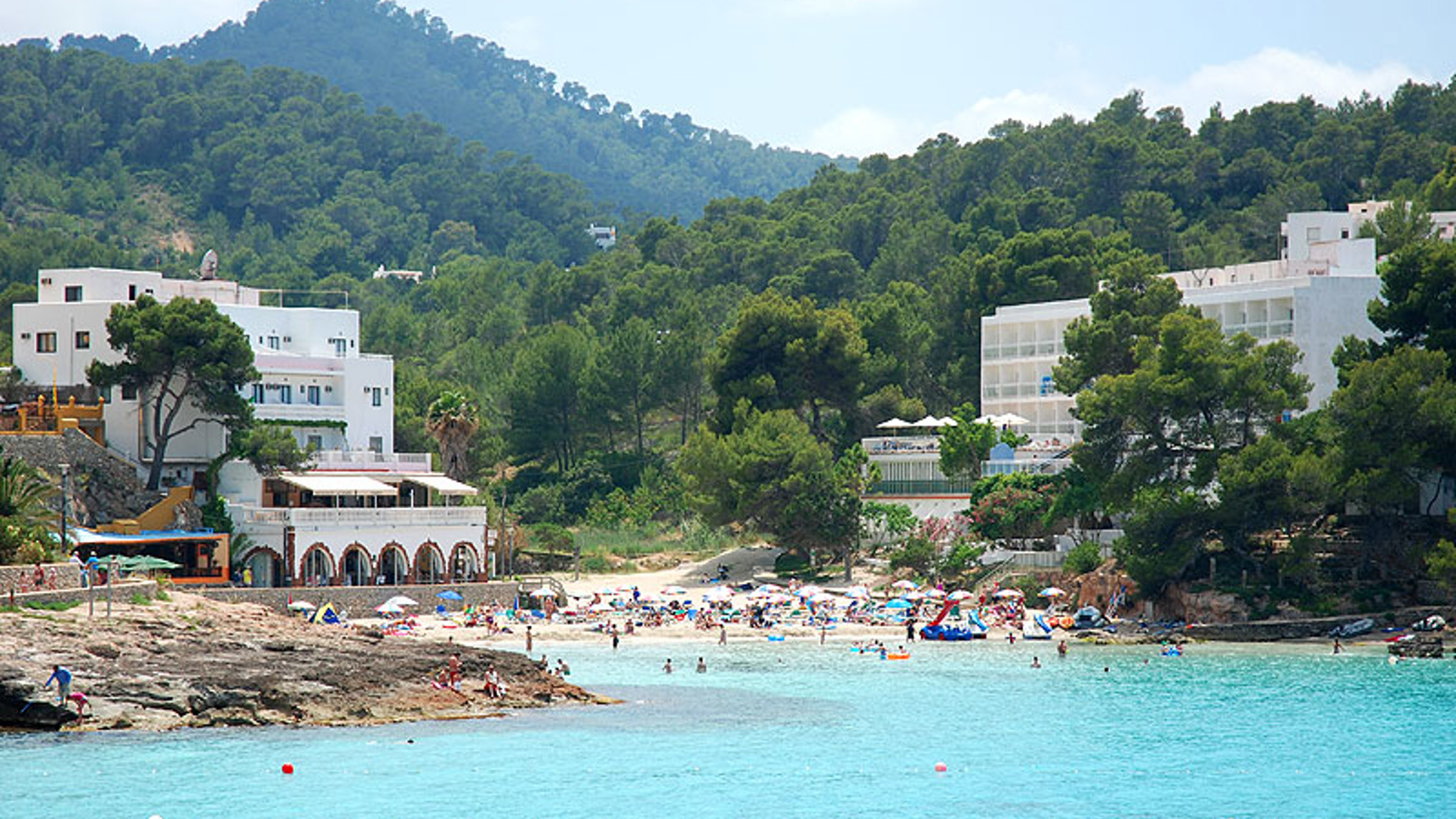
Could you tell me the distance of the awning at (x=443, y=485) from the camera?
233 feet

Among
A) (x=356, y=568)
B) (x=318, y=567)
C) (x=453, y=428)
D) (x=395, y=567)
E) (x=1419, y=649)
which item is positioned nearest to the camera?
(x=1419, y=649)

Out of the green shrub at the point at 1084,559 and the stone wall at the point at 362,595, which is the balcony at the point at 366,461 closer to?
the stone wall at the point at 362,595

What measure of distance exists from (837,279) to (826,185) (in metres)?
30.7

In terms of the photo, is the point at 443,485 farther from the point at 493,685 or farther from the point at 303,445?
the point at 493,685

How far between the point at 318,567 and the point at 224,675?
83.1 ft

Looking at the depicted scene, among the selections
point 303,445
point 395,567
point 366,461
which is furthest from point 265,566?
point 303,445

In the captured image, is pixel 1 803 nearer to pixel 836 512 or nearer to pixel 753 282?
pixel 836 512

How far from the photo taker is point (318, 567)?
2643 inches

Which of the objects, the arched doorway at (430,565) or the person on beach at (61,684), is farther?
the arched doorway at (430,565)

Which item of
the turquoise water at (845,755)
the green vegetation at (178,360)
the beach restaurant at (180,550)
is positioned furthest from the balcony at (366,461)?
the turquoise water at (845,755)

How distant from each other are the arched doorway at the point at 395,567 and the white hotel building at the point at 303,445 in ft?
0.16

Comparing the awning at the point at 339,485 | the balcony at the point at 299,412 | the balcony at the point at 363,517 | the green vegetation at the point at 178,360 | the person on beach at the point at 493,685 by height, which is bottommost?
the person on beach at the point at 493,685

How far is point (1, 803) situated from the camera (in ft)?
109

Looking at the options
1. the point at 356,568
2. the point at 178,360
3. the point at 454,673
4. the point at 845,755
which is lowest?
the point at 845,755
